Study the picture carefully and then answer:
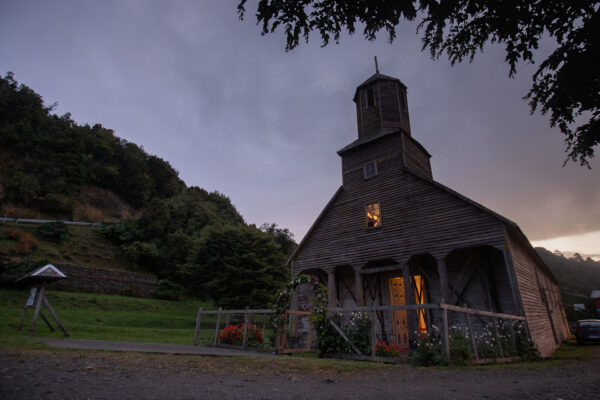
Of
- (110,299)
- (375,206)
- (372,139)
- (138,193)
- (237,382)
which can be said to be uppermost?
(138,193)

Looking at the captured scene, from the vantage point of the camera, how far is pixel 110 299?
86.4 ft

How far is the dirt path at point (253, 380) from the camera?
3834mm

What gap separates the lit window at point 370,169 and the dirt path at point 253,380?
36.1 ft

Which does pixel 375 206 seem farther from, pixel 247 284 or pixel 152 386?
pixel 247 284

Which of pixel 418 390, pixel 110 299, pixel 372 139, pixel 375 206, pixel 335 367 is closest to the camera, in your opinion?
pixel 418 390

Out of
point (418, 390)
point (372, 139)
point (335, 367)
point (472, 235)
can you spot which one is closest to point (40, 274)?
point (335, 367)

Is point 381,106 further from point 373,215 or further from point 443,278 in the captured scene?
point 443,278

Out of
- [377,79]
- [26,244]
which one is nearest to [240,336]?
[377,79]

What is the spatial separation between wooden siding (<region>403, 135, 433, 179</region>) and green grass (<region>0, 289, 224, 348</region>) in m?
14.3

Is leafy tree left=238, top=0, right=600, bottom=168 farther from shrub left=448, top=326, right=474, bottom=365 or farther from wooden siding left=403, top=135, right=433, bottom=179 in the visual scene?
wooden siding left=403, top=135, right=433, bottom=179

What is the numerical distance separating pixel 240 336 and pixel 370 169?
34.5 feet

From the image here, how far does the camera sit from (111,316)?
2130 centimetres

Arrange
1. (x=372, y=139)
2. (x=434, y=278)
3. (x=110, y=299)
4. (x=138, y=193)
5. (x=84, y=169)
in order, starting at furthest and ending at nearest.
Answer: (x=138, y=193) → (x=84, y=169) → (x=110, y=299) → (x=372, y=139) → (x=434, y=278)

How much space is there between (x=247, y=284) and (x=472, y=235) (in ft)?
66.3
